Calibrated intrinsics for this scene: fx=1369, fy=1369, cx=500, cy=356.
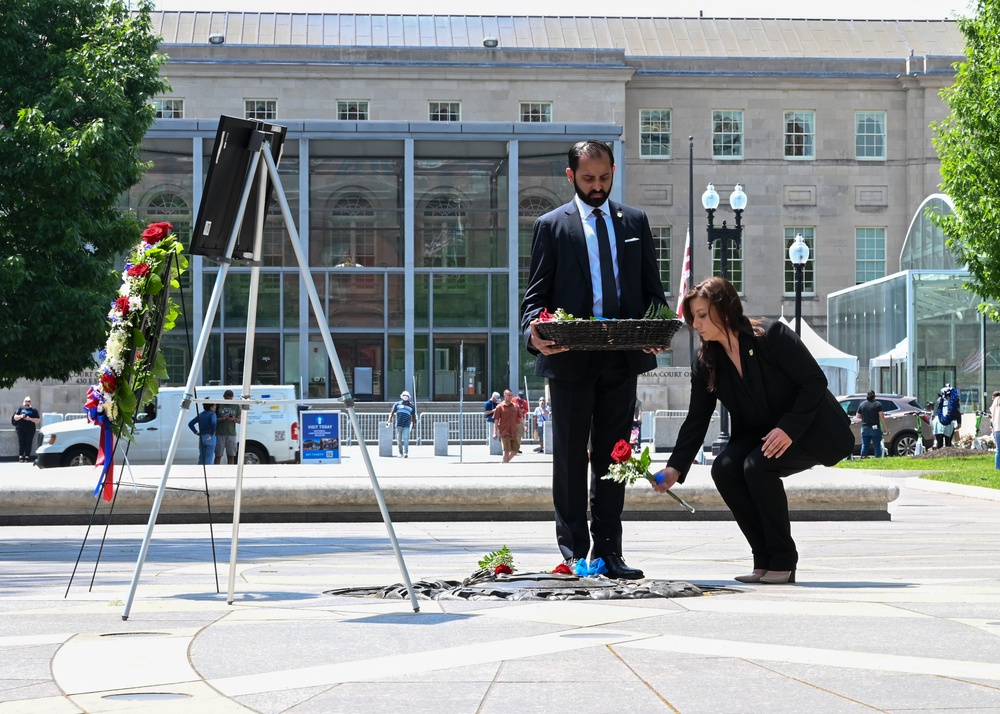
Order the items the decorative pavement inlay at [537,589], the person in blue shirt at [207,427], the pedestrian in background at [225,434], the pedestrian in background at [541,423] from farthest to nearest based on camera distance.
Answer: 1. the pedestrian in background at [541,423]
2. the pedestrian in background at [225,434]
3. the person in blue shirt at [207,427]
4. the decorative pavement inlay at [537,589]

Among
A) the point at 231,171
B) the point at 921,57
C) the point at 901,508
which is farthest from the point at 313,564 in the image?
the point at 921,57

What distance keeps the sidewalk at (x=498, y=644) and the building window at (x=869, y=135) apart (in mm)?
51900

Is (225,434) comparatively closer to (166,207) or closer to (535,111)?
(166,207)

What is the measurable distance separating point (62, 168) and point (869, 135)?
42.6 m

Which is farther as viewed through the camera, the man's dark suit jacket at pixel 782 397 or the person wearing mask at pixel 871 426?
the person wearing mask at pixel 871 426

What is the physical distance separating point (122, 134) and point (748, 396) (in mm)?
18130

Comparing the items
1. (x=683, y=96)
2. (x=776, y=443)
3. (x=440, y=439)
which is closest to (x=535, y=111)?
(x=683, y=96)

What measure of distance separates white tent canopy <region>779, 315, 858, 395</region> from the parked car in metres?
4.73

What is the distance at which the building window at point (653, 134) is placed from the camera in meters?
56.4

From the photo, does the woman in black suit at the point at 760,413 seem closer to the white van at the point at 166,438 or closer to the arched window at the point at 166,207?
the white van at the point at 166,438

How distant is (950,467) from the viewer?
83.6 ft

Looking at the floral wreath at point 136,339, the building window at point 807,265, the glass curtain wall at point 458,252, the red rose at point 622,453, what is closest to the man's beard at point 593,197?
the red rose at point 622,453

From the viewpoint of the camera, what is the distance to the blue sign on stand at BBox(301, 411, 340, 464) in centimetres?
2648

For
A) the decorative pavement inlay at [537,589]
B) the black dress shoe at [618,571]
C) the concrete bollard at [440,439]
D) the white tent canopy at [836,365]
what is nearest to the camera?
the decorative pavement inlay at [537,589]
